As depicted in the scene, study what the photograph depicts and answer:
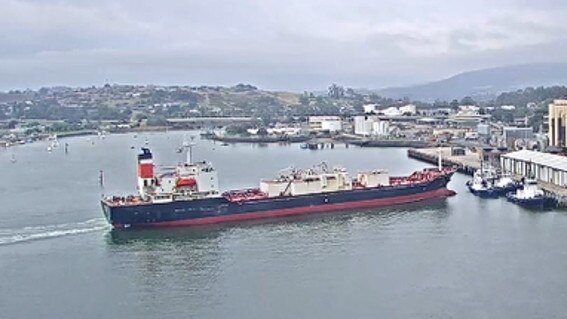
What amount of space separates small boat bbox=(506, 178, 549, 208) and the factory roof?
1.25 m

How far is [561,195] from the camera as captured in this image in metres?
16.1

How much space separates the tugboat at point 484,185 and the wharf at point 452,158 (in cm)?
325

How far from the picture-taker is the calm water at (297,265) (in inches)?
374

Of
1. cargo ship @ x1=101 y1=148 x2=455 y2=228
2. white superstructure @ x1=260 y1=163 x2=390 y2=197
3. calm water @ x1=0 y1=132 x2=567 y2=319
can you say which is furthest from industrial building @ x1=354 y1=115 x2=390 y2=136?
white superstructure @ x1=260 y1=163 x2=390 y2=197

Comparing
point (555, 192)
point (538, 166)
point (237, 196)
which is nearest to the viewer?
point (237, 196)

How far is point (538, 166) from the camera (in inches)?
725

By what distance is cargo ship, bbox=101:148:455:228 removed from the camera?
14.7 metres

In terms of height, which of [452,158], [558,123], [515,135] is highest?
[558,123]

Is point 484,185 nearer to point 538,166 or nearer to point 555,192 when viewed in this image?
point 538,166

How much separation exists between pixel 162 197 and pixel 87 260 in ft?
9.82

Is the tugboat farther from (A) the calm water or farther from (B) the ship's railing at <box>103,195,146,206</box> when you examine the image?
(B) the ship's railing at <box>103,195,146,206</box>

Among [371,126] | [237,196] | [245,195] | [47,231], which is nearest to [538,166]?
[245,195]

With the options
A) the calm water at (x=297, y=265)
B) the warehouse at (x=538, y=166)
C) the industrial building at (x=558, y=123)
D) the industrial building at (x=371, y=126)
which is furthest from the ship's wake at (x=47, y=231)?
the industrial building at (x=371, y=126)

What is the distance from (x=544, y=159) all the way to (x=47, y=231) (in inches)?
440
